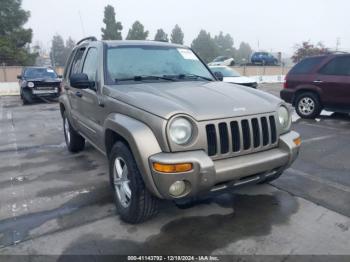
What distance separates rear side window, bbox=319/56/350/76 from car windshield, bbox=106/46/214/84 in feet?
16.8

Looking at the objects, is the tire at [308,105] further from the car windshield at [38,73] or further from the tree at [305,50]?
the tree at [305,50]

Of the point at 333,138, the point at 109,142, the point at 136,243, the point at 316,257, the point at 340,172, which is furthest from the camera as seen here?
the point at 333,138

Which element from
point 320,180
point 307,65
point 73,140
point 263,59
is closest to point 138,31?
point 263,59

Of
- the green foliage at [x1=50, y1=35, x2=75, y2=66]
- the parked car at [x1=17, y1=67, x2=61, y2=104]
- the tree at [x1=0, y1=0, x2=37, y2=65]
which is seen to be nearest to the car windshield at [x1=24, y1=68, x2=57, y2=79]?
the parked car at [x1=17, y1=67, x2=61, y2=104]

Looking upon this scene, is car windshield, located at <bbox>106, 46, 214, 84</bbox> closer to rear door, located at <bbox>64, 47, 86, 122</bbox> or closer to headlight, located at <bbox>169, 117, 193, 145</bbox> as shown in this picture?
rear door, located at <bbox>64, 47, 86, 122</bbox>

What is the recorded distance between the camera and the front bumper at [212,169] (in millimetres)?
2666

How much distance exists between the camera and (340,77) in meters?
7.98

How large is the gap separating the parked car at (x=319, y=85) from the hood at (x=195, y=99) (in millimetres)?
5370

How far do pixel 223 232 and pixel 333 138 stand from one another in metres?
4.55

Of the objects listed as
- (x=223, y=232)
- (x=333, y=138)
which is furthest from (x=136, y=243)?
(x=333, y=138)

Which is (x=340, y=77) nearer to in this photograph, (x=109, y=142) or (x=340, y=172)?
(x=340, y=172)

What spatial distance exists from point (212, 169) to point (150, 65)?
73.4 inches

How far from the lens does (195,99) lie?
10.1ft

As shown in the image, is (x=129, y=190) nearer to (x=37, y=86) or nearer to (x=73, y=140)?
(x=73, y=140)
